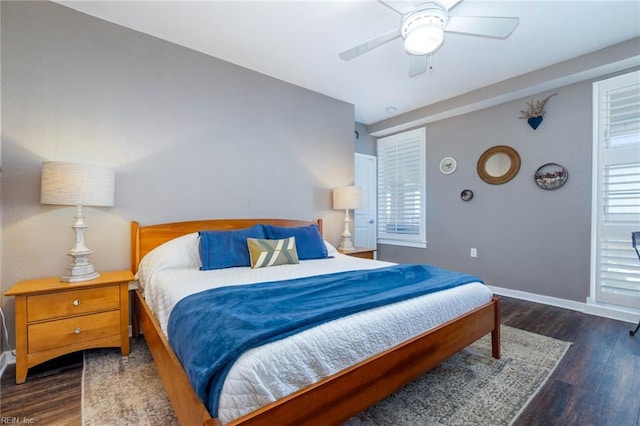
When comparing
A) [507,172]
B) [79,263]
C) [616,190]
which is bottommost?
[79,263]

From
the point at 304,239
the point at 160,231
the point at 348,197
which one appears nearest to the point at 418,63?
the point at 348,197

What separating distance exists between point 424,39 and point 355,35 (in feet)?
2.78

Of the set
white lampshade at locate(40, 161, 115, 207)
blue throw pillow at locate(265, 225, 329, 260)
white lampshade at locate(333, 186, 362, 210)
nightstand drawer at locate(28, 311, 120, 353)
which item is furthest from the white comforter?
white lampshade at locate(333, 186, 362, 210)

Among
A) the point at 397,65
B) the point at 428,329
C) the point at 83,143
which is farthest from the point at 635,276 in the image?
the point at 83,143

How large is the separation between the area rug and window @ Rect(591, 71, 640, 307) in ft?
4.09

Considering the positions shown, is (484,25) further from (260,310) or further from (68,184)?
(68,184)

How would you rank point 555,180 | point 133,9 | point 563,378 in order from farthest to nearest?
point 555,180
point 133,9
point 563,378

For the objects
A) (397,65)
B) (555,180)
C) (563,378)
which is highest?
(397,65)

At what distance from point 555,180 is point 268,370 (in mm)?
3795

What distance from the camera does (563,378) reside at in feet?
6.08

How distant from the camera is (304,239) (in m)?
2.89

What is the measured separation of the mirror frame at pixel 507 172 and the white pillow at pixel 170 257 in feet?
12.1

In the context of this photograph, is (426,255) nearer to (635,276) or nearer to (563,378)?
(635,276)

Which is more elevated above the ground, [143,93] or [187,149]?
[143,93]
